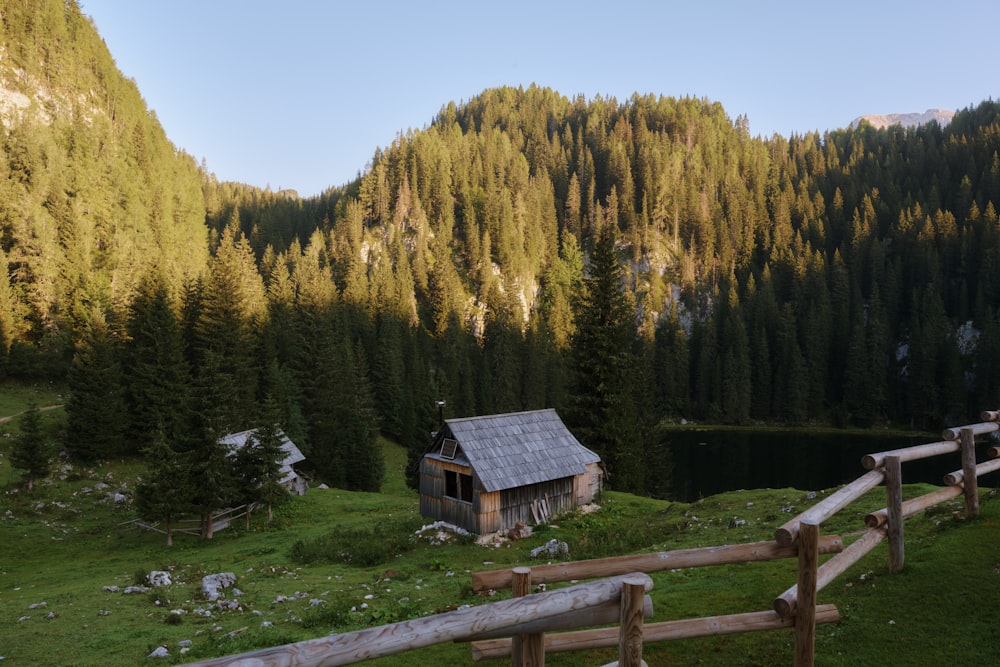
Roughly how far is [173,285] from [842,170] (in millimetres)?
181230

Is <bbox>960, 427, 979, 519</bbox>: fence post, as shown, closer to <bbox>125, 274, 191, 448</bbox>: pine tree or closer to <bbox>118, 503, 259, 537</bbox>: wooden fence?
<bbox>118, 503, 259, 537</bbox>: wooden fence

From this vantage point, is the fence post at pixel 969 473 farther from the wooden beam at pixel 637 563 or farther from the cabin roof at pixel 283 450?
the cabin roof at pixel 283 450

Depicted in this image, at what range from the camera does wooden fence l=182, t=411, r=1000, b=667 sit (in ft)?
14.6

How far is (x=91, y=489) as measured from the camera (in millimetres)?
42938

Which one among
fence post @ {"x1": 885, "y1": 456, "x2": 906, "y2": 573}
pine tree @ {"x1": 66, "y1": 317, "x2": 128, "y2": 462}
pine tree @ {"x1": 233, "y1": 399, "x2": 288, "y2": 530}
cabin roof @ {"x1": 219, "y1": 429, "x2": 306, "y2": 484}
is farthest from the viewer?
pine tree @ {"x1": 66, "y1": 317, "x2": 128, "y2": 462}

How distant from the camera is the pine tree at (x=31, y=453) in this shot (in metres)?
38.6

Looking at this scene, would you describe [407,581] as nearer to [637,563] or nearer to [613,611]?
[637,563]

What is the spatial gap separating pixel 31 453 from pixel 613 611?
154 feet

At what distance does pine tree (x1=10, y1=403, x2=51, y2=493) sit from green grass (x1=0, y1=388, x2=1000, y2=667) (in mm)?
1370

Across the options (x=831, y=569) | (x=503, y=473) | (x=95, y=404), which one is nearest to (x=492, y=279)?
(x=95, y=404)

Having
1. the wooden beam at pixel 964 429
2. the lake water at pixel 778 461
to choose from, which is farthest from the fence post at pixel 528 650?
the lake water at pixel 778 461

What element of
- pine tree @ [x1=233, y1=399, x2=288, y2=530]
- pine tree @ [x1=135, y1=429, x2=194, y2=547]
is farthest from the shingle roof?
pine tree @ [x1=135, y1=429, x2=194, y2=547]

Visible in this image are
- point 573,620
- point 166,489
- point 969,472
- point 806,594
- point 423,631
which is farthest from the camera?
point 166,489

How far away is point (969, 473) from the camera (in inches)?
480
